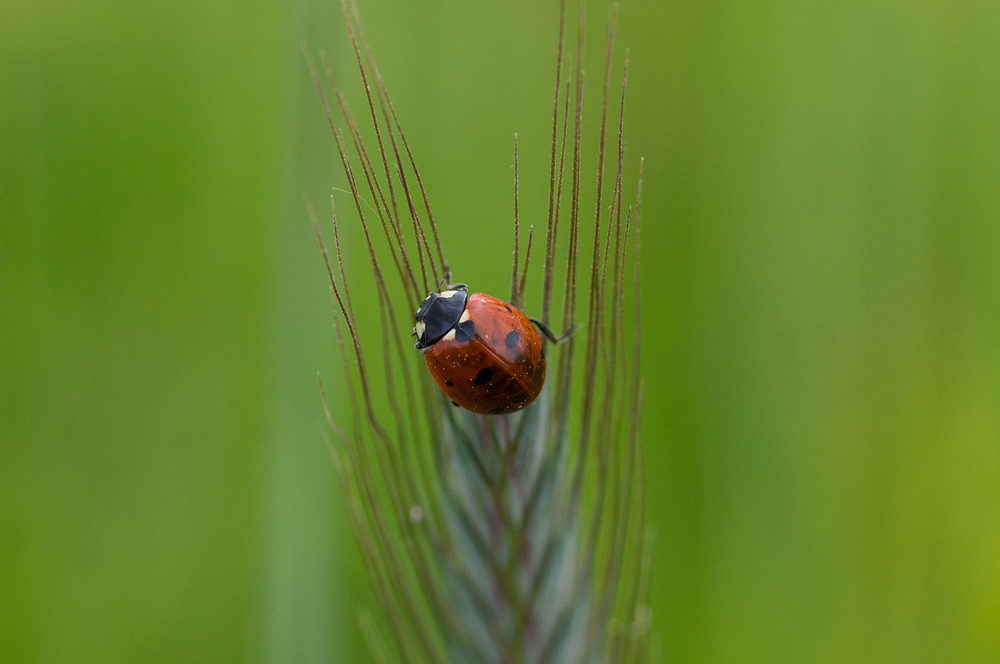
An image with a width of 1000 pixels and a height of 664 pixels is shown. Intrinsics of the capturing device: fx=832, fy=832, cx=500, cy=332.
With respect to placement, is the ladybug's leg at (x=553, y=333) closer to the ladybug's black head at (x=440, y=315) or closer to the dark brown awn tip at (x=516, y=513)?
the dark brown awn tip at (x=516, y=513)

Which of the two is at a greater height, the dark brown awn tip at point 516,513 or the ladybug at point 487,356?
the ladybug at point 487,356

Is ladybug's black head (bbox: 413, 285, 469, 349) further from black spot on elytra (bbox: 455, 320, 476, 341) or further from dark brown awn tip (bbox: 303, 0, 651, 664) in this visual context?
dark brown awn tip (bbox: 303, 0, 651, 664)

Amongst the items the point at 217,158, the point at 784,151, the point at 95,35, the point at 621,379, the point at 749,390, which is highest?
the point at 95,35

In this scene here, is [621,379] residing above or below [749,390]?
above

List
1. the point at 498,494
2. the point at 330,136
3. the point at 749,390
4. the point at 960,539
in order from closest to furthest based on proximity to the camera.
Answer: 1. the point at 498,494
2. the point at 960,539
3. the point at 330,136
4. the point at 749,390

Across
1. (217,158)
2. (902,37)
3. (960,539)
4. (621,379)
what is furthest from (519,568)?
(902,37)

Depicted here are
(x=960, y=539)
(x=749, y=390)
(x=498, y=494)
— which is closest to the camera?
(x=498, y=494)

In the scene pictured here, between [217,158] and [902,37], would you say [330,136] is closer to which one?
[217,158]

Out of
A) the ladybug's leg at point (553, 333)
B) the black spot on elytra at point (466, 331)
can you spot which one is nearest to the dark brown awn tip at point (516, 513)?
the ladybug's leg at point (553, 333)

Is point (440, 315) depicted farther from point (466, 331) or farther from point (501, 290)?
point (501, 290)
